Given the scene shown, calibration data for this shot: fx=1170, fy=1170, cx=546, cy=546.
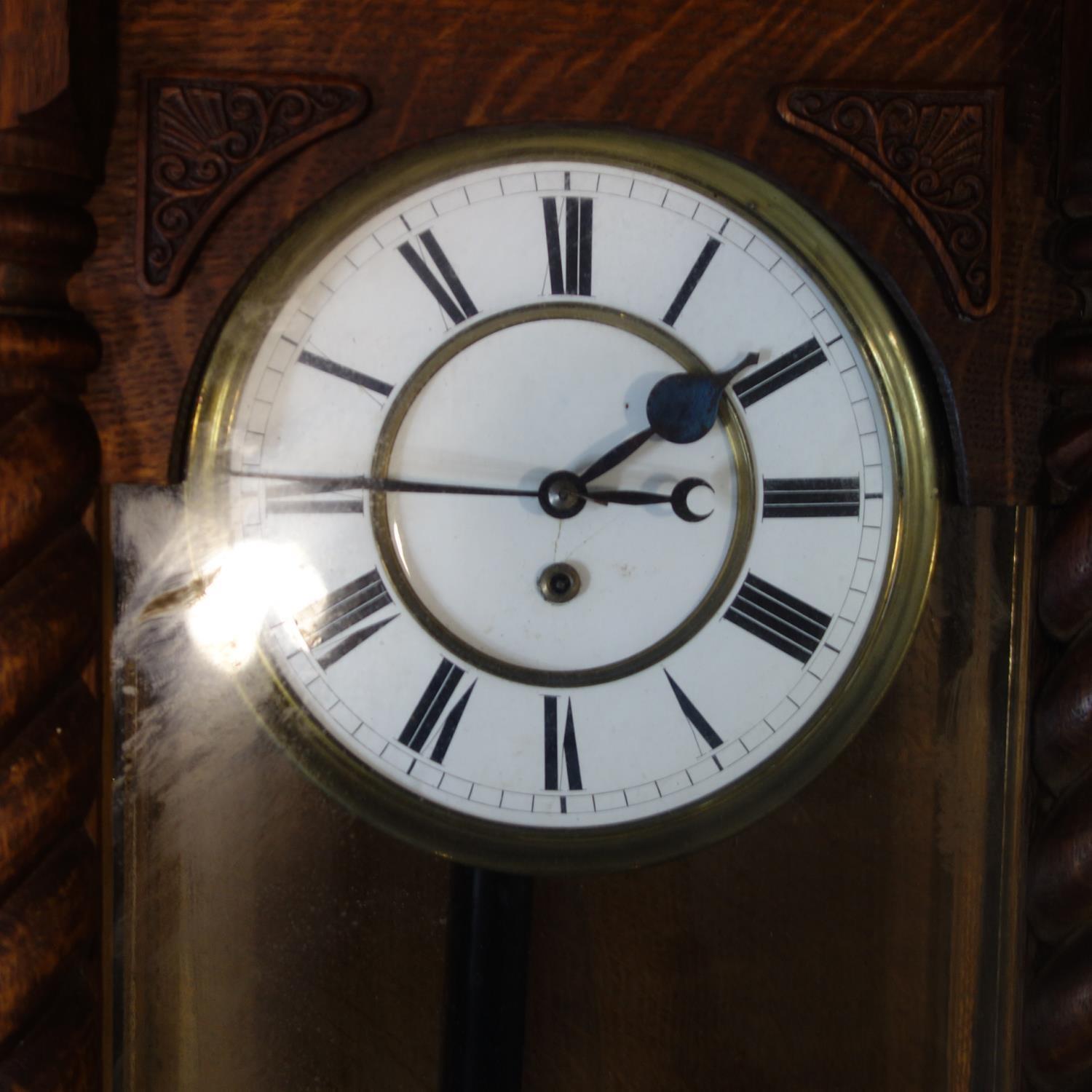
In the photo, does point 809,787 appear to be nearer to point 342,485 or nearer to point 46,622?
point 342,485

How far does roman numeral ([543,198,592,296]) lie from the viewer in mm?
739

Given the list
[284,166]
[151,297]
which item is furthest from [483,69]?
[151,297]

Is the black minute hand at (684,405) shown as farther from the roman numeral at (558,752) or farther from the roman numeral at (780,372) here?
the roman numeral at (558,752)

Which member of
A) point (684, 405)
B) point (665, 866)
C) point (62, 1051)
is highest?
point (684, 405)

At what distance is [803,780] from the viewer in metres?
0.76

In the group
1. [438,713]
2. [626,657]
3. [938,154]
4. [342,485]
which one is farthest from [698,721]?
[938,154]

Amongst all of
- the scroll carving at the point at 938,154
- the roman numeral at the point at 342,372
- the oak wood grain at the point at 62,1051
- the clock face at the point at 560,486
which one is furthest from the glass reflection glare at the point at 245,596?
the scroll carving at the point at 938,154

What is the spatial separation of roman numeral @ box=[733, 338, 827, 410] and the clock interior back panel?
2.9 inches

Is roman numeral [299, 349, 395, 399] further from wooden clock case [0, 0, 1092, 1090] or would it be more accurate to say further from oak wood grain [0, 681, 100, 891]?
oak wood grain [0, 681, 100, 891]

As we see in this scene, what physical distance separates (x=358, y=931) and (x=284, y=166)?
19.4 inches

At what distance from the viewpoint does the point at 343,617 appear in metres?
0.74

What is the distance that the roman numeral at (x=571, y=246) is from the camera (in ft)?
2.42

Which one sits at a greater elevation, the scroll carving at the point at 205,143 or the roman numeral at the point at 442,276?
the scroll carving at the point at 205,143

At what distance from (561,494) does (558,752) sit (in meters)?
0.17
